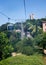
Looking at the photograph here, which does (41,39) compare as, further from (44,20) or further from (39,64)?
(44,20)

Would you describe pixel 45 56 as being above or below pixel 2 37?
below

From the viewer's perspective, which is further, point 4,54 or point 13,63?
point 4,54

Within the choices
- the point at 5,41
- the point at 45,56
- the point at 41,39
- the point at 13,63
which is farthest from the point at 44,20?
the point at 13,63

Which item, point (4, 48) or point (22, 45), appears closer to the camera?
point (4, 48)

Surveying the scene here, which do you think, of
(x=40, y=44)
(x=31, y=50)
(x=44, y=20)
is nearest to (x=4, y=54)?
(x=31, y=50)

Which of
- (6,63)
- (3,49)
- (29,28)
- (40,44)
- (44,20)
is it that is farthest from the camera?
(44,20)

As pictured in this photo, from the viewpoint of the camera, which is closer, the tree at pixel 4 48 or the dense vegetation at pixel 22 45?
the tree at pixel 4 48

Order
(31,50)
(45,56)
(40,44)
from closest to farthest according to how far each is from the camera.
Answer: (31,50)
(45,56)
(40,44)

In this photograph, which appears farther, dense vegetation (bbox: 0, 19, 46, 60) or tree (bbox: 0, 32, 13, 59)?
dense vegetation (bbox: 0, 19, 46, 60)

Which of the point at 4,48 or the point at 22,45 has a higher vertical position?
the point at 4,48

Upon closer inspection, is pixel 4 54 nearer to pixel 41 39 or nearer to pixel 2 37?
pixel 2 37
